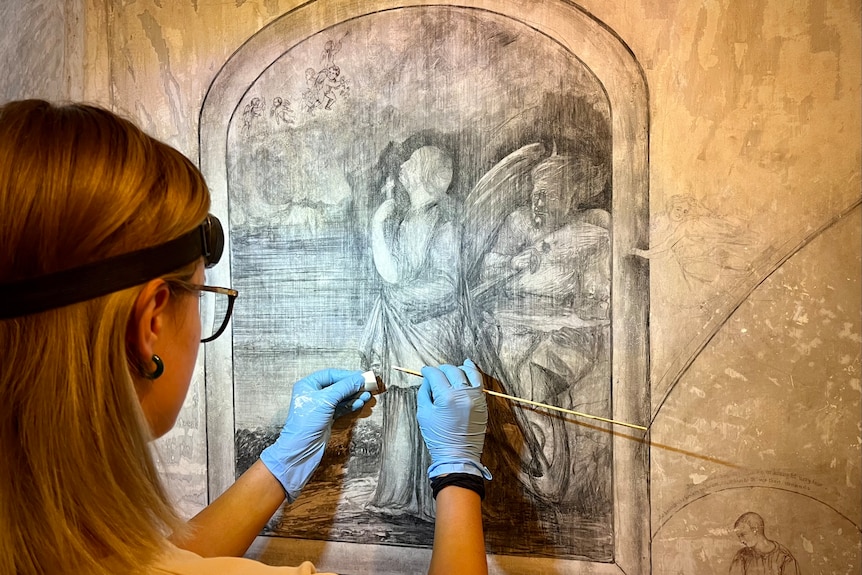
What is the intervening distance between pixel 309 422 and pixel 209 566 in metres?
0.46

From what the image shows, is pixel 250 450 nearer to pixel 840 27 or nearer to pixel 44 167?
pixel 44 167

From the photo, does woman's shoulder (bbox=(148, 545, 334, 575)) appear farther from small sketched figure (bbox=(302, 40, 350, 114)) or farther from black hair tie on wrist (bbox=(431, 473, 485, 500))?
small sketched figure (bbox=(302, 40, 350, 114))

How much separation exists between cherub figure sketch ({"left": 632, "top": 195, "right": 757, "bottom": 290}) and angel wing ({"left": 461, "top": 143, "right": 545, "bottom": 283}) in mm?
309

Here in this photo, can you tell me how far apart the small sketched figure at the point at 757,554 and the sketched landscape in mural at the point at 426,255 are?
0.27 meters

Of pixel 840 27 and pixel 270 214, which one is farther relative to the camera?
pixel 270 214

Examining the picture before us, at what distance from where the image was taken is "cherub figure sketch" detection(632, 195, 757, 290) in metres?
1.16

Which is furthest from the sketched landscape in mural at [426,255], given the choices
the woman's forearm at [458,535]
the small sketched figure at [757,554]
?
the small sketched figure at [757,554]

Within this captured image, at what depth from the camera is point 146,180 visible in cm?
73

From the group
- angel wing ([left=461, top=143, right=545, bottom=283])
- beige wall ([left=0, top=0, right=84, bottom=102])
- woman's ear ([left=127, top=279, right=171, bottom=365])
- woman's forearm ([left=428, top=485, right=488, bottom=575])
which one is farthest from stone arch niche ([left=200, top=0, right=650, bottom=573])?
woman's ear ([left=127, top=279, right=171, bottom=365])

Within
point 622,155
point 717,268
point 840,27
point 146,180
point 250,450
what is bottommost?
point 250,450

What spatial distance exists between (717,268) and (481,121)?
0.61m

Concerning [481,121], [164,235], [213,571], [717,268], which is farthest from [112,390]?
[717,268]

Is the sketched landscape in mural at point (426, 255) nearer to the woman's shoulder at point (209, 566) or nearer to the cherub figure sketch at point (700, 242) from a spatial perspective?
the cherub figure sketch at point (700, 242)

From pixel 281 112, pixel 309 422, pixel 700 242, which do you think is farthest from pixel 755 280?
pixel 281 112
